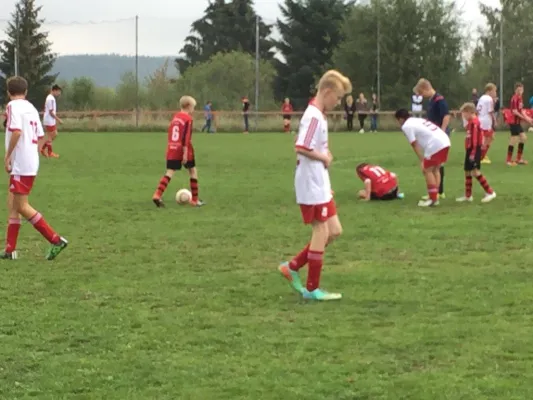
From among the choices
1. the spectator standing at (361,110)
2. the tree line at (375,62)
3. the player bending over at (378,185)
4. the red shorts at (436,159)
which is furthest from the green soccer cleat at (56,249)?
the tree line at (375,62)

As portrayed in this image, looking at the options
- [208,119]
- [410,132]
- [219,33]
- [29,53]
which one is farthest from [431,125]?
[219,33]

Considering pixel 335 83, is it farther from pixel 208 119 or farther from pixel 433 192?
pixel 208 119

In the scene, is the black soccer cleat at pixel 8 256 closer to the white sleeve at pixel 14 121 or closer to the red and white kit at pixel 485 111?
the white sleeve at pixel 14 121

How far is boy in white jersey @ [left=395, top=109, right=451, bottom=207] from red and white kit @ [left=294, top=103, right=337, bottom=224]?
6245mm

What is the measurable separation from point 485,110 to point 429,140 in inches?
321

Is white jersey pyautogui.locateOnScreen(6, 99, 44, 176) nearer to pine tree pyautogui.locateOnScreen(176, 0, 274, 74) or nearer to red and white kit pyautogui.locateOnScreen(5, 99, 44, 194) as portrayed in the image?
red and white kit pyautogui.locateOnScreen(5, 99, 44, 194)

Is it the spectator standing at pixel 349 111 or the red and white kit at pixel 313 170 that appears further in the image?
the spectator standing at pixel 349 111

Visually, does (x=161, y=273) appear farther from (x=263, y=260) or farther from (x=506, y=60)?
(x=506, y=60)

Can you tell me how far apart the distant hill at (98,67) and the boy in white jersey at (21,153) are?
43007mm

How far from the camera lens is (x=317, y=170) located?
744 cm

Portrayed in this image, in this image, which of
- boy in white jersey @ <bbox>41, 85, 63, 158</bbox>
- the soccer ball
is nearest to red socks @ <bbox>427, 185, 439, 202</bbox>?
the soccer ball

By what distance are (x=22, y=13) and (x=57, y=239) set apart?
44996 millimetres

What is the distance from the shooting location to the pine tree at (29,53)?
49.4 m

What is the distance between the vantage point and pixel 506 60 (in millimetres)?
49062
